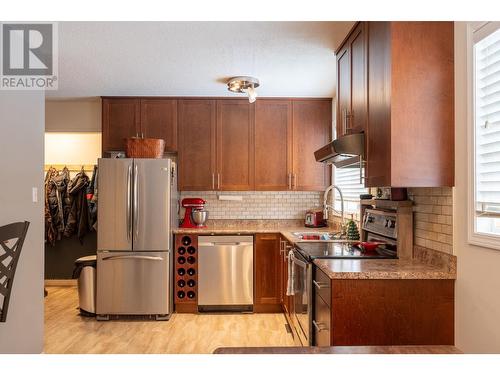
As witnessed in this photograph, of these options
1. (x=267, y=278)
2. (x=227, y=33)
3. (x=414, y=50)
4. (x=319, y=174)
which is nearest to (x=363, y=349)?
(x=414, y=50)

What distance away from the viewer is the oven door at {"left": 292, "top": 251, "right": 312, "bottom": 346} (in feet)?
8.29

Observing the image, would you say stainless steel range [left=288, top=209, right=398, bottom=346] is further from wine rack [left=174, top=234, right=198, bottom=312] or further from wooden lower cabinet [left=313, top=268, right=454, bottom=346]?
wine rack [left=174, top=234, right=198, bottom=312]

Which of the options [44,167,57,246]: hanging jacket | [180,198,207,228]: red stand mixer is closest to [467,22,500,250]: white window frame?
[180,198,207,228]: red stand mixer

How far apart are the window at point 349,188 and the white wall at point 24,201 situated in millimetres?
2746

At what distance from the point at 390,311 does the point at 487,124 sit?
974mm

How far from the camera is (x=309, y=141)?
471 centimetres

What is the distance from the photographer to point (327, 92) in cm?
448

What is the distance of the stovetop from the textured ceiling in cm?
150

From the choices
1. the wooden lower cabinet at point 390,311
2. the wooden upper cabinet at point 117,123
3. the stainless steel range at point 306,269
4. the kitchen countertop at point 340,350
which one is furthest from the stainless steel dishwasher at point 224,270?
the kitchen countertop at point 340,350

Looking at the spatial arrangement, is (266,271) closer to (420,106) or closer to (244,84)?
(244,84)

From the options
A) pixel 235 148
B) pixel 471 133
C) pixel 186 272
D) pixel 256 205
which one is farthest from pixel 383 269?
pixel 256 205

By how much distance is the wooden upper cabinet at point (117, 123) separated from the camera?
4.59 metres
